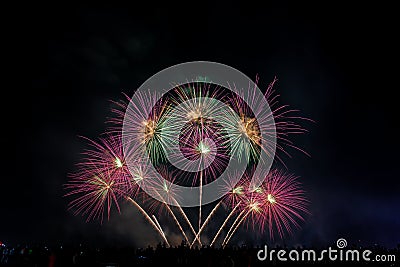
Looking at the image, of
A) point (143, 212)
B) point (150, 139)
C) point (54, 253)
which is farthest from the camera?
point (143, 212)

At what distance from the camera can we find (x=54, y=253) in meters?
15.5

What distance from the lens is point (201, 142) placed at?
22172mm

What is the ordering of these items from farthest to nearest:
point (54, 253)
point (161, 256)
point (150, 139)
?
1. point (150, 139)
2. point (161, 256)
3. point (54, 253)

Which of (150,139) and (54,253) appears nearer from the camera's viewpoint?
(54,253)

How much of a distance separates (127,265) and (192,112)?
8.25 m

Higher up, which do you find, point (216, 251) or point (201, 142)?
point (201, 142)

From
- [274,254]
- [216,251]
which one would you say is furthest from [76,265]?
[274,254]

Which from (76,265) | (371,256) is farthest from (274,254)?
(76,265)

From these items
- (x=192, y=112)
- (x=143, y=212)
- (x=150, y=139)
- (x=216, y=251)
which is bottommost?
(x=216, y=251)

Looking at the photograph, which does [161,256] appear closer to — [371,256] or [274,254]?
[274,254]

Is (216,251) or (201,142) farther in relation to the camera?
(201,142)

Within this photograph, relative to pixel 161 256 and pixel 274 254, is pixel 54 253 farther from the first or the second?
pixel 274 254

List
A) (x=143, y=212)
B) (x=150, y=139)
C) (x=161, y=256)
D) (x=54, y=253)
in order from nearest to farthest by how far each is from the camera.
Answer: (x=54, y=253) < (x=161, y=256) < (x=150, y=139) < (x=143, y=212)

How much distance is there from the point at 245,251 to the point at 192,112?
315 inches
